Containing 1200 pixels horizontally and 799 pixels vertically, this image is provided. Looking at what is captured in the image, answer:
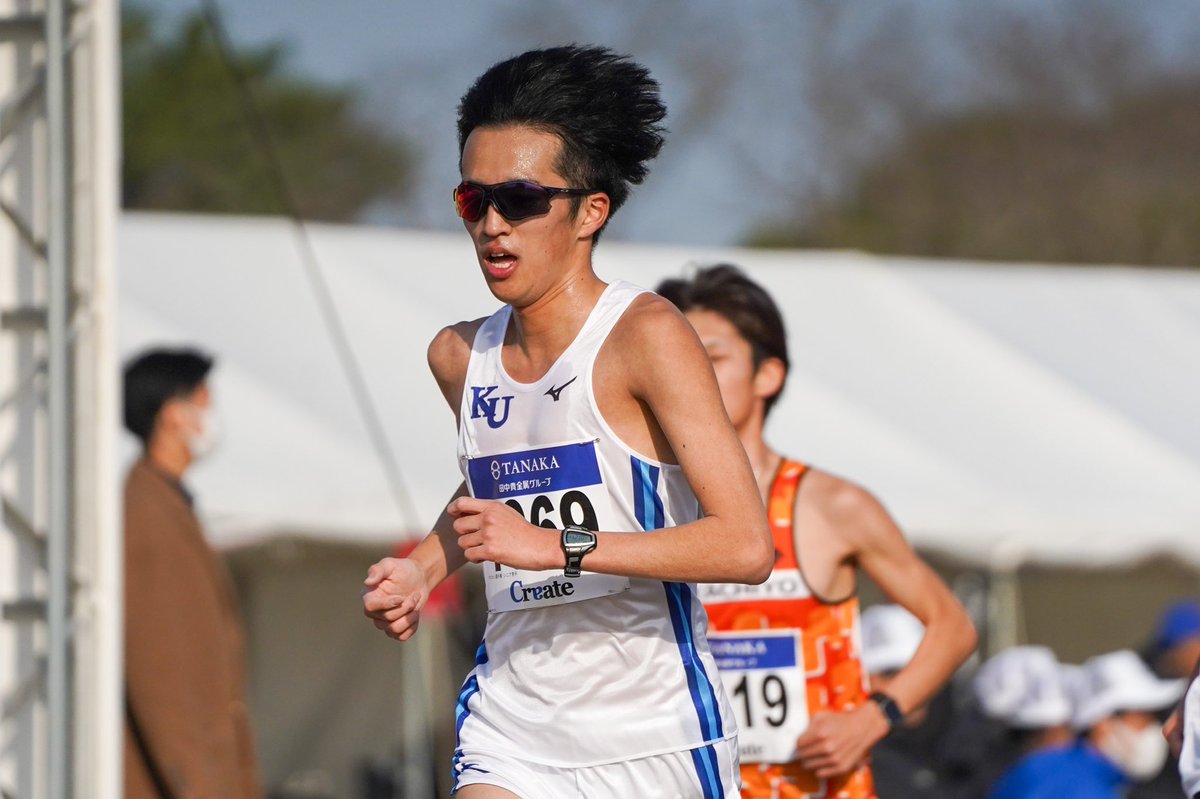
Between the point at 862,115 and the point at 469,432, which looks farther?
the point at 862,115

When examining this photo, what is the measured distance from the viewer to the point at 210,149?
97.3ft

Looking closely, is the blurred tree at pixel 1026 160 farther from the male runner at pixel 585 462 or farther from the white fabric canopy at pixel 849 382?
the male runner at pixel 585 462

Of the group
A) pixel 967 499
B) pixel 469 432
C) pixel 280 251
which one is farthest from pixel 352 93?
pixel 469 432

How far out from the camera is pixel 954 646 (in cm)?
414

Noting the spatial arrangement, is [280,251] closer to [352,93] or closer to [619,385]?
[619,385]

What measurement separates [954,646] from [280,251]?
318 inches

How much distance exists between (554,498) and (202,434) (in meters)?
3.11

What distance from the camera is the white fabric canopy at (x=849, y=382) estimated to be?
9.40 m

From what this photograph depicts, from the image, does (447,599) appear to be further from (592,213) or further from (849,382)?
(592,213)

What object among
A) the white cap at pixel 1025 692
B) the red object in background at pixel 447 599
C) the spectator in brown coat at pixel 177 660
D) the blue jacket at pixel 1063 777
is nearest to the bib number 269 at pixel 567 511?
the spectator in brown coat at pixel 177 660

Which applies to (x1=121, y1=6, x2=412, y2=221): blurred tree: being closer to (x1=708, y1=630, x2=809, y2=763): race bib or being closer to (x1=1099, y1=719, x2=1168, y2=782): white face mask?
(x1=1099, y1=719, x2=1168, y2=782): white face mask

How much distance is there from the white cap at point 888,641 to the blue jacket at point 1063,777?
1.40 meters

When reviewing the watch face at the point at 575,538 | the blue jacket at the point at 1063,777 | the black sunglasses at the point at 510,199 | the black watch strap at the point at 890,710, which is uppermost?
the black sunglasses at the point at 510,199

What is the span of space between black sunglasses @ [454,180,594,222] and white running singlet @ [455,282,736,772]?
0.70ft
